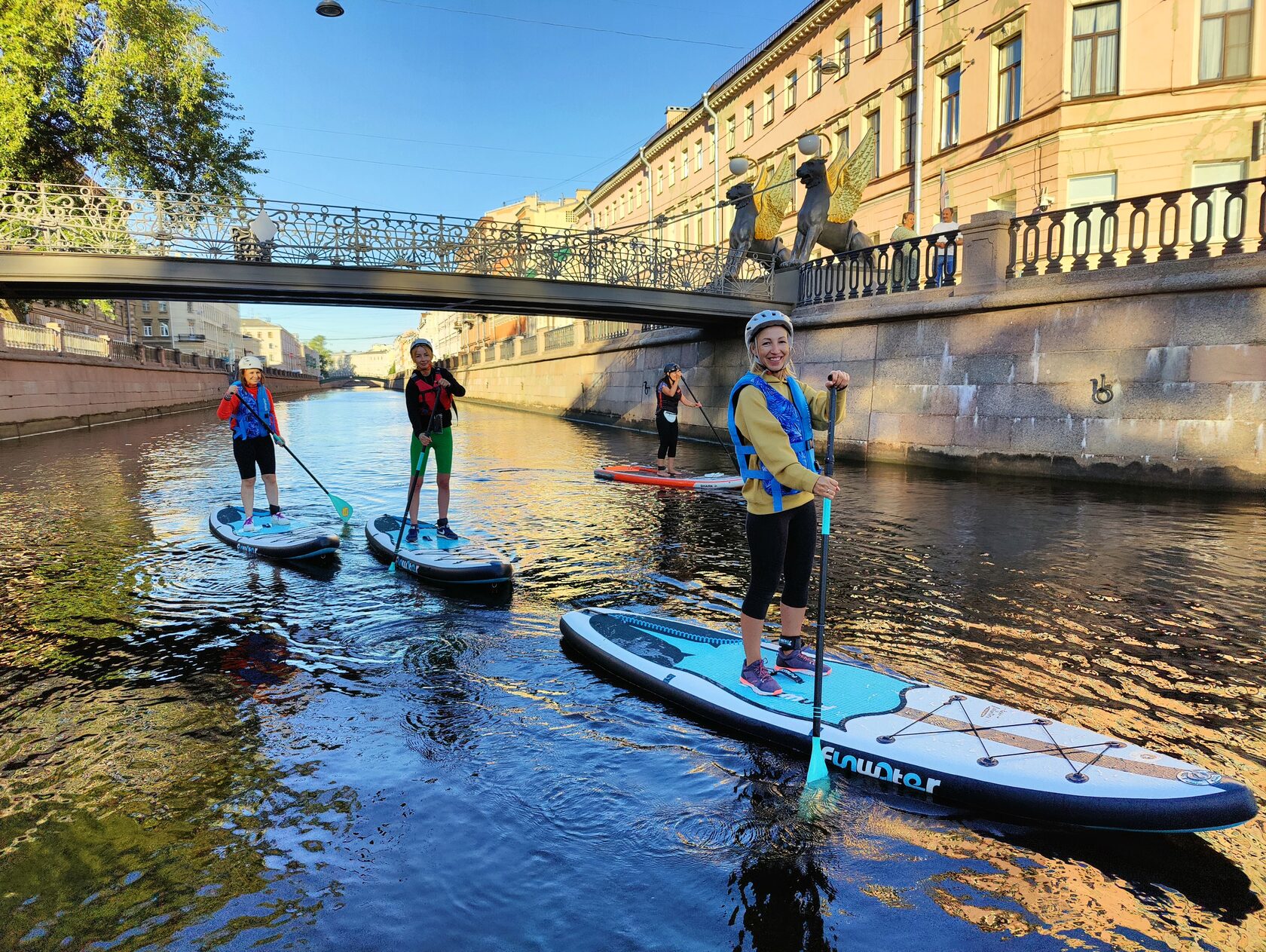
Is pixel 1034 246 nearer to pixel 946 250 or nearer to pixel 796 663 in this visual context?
pixel 946 250

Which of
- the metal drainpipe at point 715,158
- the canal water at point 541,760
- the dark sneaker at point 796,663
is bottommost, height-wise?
the canal water at point 541,760

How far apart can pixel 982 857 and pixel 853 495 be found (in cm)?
966

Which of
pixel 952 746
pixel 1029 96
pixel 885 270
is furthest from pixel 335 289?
pixel 1029 96

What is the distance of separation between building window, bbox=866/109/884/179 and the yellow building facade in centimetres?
5

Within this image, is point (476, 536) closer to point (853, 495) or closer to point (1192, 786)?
point (853, 495)

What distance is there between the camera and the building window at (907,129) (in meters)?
26.3

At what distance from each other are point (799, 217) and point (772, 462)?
708 inches

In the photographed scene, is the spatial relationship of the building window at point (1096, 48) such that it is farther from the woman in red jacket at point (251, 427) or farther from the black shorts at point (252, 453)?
the black shorts at point (252, 453)

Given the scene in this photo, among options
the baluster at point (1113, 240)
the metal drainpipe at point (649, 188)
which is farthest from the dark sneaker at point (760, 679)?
the metal drainpipe at point (649, 188)

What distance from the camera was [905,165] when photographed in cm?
→ 2642

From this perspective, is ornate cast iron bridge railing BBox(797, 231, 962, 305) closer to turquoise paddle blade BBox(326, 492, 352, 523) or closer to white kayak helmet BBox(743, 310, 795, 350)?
turquoise paddle blade BBox(326, 492, 352, 523)

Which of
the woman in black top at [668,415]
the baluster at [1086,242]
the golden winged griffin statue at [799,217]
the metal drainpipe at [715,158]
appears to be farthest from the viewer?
the metal drainpipe at [715,158]

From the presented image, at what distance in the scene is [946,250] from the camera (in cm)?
1566

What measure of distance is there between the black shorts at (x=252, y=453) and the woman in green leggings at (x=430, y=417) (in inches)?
71.5
